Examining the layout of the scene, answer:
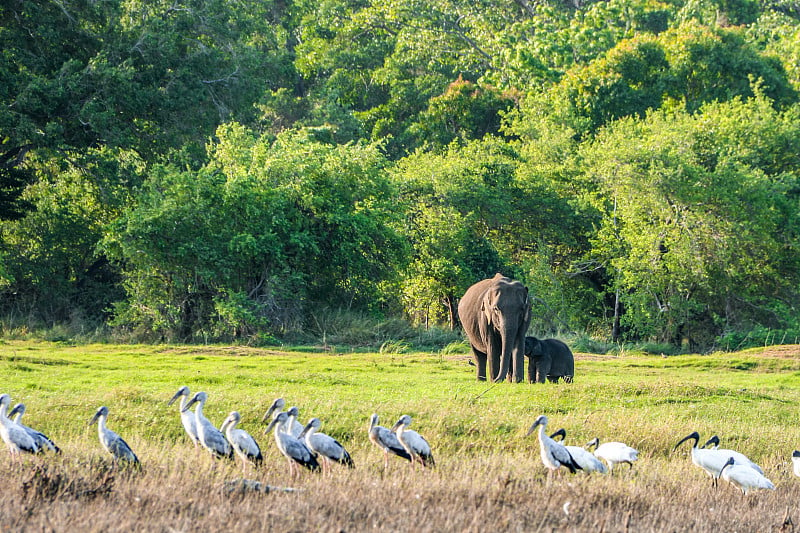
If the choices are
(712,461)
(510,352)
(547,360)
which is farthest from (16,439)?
(547,360)

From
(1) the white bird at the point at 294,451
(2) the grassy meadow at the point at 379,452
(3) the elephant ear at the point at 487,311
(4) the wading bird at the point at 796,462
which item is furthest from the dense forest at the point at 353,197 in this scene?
(4) the wading bird at the point at 796,462

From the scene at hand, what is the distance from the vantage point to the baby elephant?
757 inches

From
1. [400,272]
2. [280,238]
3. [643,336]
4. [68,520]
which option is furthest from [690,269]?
[68,520]

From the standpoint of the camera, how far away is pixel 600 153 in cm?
3206

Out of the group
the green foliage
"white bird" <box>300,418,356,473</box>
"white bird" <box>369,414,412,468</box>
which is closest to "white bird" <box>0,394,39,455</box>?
"white bird" <box>300,418,356,473</box>

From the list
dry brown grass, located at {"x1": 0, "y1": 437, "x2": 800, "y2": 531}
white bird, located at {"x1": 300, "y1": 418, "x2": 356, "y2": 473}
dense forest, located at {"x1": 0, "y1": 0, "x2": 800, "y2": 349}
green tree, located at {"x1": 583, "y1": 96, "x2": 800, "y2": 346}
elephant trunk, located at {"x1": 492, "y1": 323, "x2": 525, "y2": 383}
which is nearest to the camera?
dry brown grass, located at {"x1": 0, "y1": 437, "x2": 800, "y2": 531}

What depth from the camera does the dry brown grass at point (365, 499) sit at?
820 cm

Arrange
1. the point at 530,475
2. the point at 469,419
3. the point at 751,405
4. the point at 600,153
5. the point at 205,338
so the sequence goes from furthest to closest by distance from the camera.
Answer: the point at 600,153 → the point at 205,338 → the point at 751,405 → the point at 469,419 → the point at 530,475

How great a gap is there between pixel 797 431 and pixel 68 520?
10714 mm

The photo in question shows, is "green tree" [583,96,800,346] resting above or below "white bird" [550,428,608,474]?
above

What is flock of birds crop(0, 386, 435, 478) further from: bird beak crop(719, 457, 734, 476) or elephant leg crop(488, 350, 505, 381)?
elephant leg crop(488, 350, 505, 381)

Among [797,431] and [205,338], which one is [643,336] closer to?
[205,338]

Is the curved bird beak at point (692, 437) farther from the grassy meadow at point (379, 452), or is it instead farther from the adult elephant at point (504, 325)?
the adult elephant at point (504, 325)

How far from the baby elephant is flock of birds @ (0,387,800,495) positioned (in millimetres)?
7994
